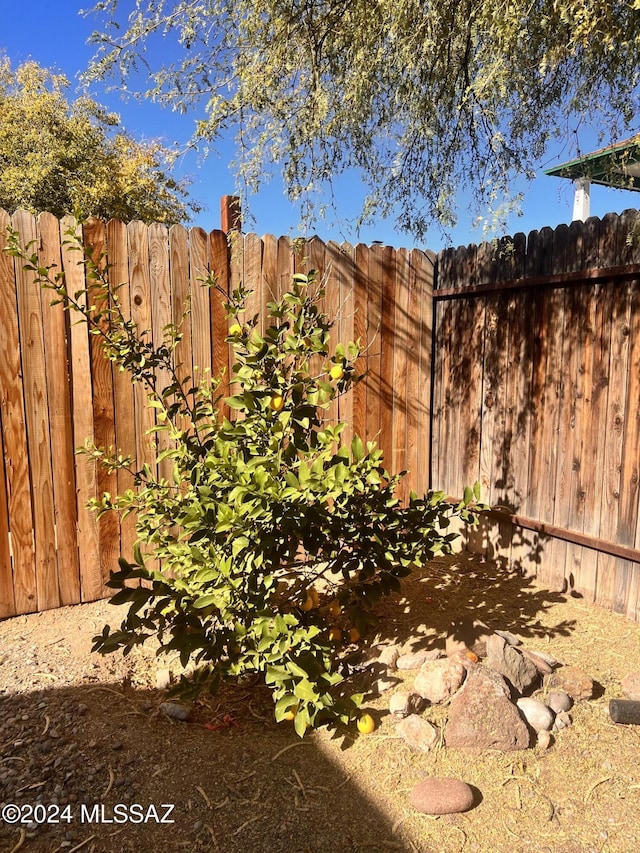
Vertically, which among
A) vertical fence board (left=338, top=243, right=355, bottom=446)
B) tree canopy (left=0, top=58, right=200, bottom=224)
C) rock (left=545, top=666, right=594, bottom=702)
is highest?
tree canopy (left=0, top=58, right=200, bottom=224)

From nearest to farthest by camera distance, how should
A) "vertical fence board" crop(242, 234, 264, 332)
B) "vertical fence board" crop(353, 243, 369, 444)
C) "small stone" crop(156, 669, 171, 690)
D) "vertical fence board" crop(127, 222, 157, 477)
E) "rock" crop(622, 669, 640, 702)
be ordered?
"rock" crop(622, 669, 640, 702)
"small stone" crop(156, 669, 171, 690)
"vertical fence board" crop(127, 222, 157, 477)
"vertical fence board" crop(242, 234, 264, 332)
"vertical fence board" crop(353, 243, 369, 444)

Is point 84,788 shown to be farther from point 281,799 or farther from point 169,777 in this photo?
point 281,799

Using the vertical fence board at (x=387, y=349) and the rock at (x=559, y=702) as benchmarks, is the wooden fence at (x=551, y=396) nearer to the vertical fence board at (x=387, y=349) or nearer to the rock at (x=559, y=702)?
the vertical fence board at (x=387, y=349)

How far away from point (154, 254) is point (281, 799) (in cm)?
275

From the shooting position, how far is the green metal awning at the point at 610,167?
2.74 metres

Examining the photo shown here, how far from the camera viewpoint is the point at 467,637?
2711mm

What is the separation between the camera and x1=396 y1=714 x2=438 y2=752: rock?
216 cm

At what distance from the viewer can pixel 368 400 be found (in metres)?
4.16

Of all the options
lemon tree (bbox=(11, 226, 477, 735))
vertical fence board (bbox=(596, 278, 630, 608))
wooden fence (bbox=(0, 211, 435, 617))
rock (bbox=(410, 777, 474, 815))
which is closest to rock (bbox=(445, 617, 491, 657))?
lemon tree (bbox=(11, 226, 477, 735))

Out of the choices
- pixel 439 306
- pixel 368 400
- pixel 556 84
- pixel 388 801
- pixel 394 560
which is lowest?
pixel 388 801

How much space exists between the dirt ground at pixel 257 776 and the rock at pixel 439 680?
81 millimetres

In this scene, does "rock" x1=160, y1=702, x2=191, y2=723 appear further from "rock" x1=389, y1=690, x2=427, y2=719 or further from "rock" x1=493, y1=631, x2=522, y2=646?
"rock" x1=493, y1=631, x2=522, y2=646

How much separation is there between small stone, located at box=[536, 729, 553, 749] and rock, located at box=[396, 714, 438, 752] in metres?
0.38

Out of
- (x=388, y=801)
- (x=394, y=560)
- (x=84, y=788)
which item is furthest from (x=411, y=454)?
(x=84, y=788)
